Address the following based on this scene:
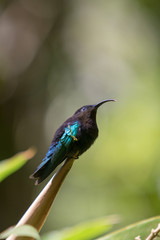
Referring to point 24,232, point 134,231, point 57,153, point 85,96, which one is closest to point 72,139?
point 57,153

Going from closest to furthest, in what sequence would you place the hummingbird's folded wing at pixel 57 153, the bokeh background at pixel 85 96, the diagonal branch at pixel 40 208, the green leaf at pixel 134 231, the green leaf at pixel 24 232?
1. the green leaf at pixel 24 232
2. the diagonal branch at pixel 40 208
3. the green leaf at pixel 134 231
4. the hummingbird's folded wing at pixel 57 153
5. the bokeh background at pixel 85 96

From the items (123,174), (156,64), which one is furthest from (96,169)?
(156,64)

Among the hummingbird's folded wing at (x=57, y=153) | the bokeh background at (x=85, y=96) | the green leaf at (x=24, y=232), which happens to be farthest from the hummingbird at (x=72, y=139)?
the bokeh background at (x=85, y=96)

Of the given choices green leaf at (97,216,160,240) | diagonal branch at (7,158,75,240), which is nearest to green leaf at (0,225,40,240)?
diagonal branch at (7,158,75,240)

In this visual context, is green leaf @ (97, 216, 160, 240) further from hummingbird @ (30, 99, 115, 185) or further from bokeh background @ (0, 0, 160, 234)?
bokeh background @ (0, 0, 160, 234)

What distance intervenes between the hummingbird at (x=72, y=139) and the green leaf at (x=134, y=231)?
24cm

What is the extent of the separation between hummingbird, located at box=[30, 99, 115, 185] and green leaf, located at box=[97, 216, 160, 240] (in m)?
0.24

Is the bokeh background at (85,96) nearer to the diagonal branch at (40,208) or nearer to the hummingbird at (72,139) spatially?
the hummingbird at (72,139)

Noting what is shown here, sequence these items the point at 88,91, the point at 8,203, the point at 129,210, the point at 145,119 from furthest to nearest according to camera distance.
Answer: the point at 88,91, the point at 145,119, the point at 129,210, the point at 8,203

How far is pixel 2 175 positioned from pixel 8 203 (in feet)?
9.89

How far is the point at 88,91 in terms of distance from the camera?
584 centimetres

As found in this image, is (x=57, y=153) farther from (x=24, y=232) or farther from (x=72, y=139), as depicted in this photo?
(x=24, y=232)

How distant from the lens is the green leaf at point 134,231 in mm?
917

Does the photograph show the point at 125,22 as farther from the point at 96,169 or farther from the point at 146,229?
the point at 146,229
